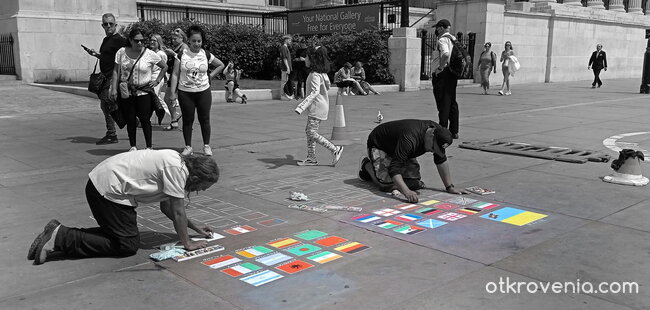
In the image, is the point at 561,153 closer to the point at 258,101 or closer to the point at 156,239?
the point at 156,239

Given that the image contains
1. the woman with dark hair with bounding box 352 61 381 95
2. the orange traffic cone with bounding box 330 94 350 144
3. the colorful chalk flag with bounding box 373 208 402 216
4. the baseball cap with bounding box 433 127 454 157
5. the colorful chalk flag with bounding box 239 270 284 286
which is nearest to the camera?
the colorful chalk flag with bounding box 239 270 284 286

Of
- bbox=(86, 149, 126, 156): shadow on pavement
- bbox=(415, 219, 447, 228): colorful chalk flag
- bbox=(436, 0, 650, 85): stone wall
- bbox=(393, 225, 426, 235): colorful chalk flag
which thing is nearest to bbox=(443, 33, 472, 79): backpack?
bbox=(415, 219, 447, 228): colorful chalk flag

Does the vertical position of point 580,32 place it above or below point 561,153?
above

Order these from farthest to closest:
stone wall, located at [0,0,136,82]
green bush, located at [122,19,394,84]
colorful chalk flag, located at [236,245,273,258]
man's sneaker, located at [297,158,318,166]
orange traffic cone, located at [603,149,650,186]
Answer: green bush, located at [122,19,394,84] < stone wall, located at [0,0,136,82] < man's sneaker, located at [297,158,318,166] < orange traffic cone, located at [603,149,650,186] < colorful chalk flag, located at [236,245,273,258]

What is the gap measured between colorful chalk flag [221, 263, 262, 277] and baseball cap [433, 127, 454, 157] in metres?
2.41

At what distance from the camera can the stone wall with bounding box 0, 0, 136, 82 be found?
1748 centimetres

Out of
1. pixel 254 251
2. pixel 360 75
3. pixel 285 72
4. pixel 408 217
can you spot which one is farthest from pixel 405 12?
pixel 254 251

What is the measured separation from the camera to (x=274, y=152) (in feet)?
28.5

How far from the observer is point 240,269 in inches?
159

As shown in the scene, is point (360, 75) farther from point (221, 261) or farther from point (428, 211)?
point (221, 261)

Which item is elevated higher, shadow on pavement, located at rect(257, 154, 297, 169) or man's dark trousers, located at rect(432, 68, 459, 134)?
man's dark trousers, located at rect(432, 68, 459, 134)

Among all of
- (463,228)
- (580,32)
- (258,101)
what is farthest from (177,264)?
(580,32)

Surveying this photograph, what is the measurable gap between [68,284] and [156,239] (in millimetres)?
1005

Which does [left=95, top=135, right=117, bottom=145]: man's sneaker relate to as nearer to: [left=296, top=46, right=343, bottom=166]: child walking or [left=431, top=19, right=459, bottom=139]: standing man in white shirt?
[left=296, top=46, right=343, bottom=166]: child walking
